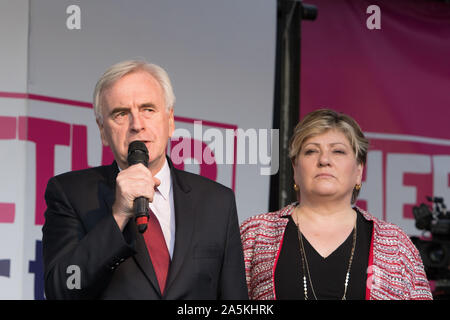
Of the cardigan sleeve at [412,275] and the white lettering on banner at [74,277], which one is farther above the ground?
the white lettering on banner at [74,277]

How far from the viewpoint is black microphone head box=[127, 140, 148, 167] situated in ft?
5.83

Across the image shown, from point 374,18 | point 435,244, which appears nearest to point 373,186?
point 435,244

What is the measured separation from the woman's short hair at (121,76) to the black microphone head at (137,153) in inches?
10.1

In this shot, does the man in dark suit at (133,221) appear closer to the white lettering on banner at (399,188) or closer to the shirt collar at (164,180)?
the shirt collar at (164,180)

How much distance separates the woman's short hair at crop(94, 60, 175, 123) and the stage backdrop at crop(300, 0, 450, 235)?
314 centimetres

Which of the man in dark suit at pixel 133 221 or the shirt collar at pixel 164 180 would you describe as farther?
the shirt collar at pixel 164 180

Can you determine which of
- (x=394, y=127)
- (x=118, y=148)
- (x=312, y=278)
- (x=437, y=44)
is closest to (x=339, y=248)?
(x=312, y=278)

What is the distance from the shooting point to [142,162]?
5.81 ft

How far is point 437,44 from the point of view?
553 centimetres

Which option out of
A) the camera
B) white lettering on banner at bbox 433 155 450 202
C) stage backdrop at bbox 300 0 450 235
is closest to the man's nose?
the camera

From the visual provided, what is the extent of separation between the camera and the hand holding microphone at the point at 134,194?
1635mm

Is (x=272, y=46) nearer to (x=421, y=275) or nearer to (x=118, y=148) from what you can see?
(x=421, y=275)

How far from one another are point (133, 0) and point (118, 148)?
6.95 ft

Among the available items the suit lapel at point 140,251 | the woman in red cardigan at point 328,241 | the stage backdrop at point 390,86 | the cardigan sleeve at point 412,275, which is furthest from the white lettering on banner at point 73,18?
the cardigan sleeve at point 412,275
